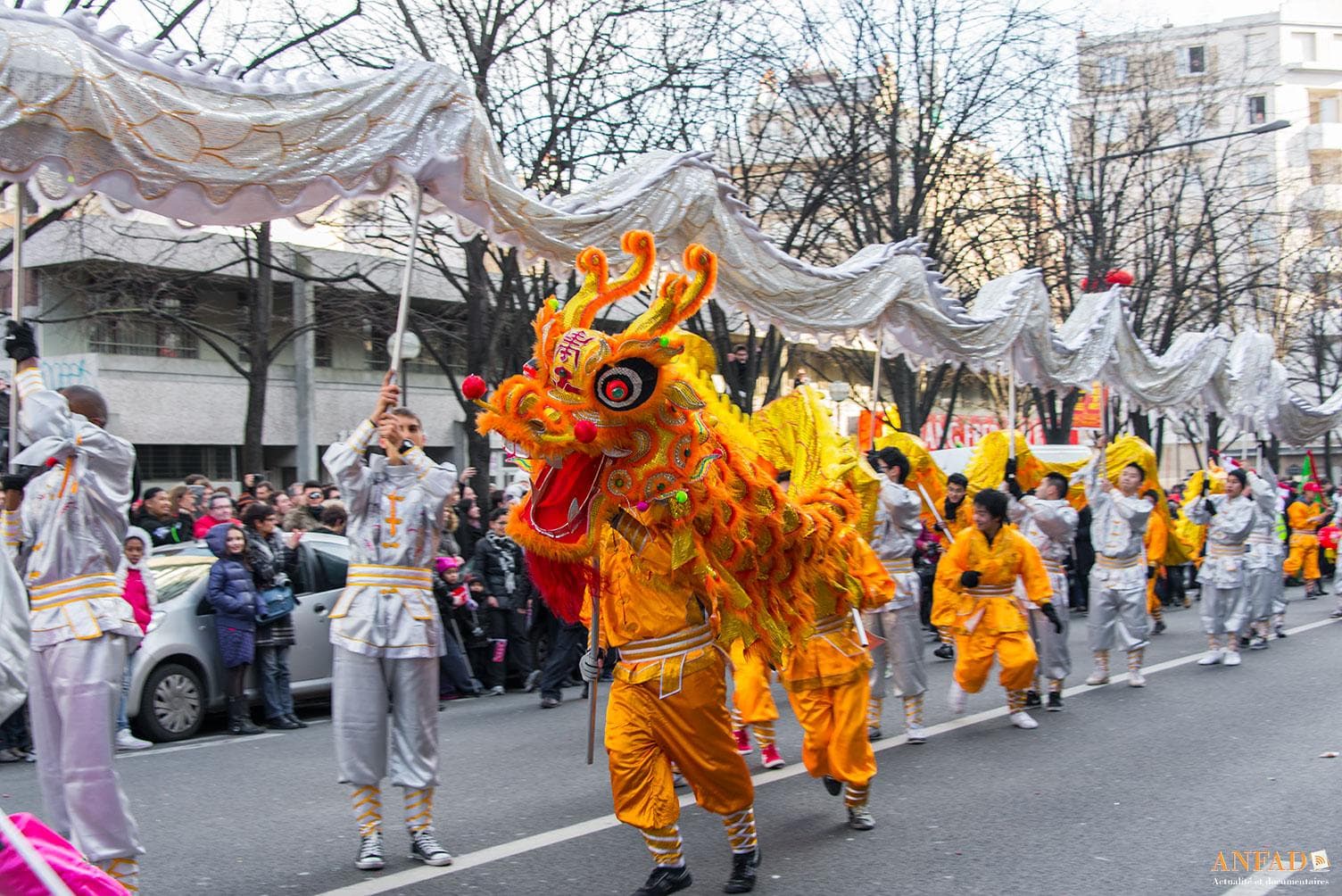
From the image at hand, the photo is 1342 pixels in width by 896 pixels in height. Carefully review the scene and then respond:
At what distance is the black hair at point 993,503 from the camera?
8.93 m

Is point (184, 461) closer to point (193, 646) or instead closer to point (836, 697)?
point (193, 646)

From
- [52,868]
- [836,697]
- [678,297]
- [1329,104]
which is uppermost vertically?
[1329,104]

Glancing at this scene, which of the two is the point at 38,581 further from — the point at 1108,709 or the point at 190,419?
the point at 190,419

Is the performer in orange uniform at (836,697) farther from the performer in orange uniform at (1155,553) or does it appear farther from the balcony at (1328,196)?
the balcony at (1328,196)

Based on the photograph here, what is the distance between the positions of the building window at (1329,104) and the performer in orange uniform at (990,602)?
51.6 m

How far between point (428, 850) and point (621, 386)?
221cm

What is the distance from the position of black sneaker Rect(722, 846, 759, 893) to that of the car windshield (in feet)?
17.9

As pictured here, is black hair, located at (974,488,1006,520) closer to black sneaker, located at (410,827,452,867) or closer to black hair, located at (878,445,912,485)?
black hair, located at (878,445,912,485)

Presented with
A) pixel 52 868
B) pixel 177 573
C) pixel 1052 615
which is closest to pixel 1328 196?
pixel 1052 615

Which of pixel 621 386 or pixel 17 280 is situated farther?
pixel 621 386

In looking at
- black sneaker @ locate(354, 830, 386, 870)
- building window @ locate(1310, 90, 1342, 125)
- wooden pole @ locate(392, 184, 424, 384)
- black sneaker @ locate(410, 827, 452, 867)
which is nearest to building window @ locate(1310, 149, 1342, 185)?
building window @ locate(1310, 90, 1342, 125)

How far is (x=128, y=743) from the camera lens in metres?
8.56

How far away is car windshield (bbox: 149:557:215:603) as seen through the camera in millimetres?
9266

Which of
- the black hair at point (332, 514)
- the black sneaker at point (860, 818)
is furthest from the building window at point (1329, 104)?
the black sneaker at point (860, 818)
